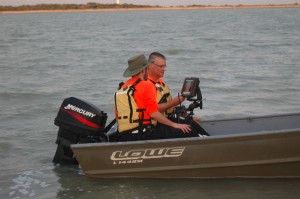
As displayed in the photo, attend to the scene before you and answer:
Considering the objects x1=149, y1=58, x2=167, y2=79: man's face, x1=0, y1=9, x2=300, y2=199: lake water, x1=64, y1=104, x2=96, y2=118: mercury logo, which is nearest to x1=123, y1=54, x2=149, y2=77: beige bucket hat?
x1=149, y1=58, x2=167, y2=79: man's face

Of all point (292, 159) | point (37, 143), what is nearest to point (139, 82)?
point (292, 159)

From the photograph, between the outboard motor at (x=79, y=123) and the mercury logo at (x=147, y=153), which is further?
the outboard motor at (x=79, y=123)

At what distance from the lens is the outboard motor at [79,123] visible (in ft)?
21.2

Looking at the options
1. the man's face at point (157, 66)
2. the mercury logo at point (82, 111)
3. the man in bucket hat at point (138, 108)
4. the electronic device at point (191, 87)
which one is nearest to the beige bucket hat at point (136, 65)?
the man in bucket hat at point (138, 108)

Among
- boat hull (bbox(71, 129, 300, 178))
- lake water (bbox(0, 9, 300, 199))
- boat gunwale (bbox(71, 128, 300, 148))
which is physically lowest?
lake water (bbox(0, 9, 300, 199))

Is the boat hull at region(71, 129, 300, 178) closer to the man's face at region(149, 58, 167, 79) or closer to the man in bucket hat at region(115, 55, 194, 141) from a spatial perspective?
the man in bucket hat at region(115, 55, 194, 141)

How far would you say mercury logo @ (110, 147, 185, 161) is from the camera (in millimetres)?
6150

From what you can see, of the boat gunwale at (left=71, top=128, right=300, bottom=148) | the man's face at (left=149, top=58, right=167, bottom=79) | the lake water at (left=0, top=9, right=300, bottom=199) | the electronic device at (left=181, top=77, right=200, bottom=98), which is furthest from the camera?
the lake water at (left=0, top=9, right=300, bottom=199)

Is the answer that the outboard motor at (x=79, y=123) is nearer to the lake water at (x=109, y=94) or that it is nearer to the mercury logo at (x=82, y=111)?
the mercury logo at (x=82, y=111)

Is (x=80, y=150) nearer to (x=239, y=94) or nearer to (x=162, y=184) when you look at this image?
(x=162, y=184)

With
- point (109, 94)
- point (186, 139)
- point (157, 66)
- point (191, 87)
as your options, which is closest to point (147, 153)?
point (186, 139)

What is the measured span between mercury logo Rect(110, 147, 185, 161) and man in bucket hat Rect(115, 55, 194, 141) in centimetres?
18

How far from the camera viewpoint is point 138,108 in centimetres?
620

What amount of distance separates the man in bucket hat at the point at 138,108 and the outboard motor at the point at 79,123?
302 mm
